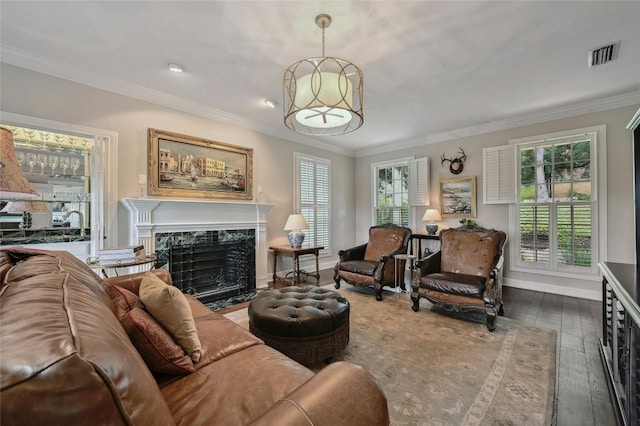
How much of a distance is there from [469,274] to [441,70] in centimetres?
240

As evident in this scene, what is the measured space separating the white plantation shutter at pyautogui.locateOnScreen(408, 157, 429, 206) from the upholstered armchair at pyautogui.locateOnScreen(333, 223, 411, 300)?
1198 mm

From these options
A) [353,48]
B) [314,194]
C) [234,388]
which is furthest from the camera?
[314,194]

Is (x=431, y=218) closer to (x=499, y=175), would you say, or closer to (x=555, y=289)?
(x=499, y=175)

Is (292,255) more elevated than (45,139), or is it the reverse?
(45,139)

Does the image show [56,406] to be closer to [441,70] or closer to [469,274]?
[441,70]

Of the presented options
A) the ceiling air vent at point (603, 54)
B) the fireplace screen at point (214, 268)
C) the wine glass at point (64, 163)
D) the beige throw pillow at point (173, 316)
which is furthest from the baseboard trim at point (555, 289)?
the wine glass at point (64, 163)

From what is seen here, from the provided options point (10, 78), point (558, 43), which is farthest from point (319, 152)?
point (10, 78)

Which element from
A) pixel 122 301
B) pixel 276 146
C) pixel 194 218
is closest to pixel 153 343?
pixel 122 301

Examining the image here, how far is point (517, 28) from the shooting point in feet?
7.60

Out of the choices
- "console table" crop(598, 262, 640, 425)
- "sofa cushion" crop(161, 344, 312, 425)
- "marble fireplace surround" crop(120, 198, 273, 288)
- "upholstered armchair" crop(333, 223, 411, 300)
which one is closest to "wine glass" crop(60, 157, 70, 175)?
"marble fireplace surround" crop(120, 198, 273, 288)

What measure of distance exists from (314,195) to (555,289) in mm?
4156

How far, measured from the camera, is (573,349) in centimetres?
240

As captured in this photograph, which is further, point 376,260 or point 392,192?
point 392,192

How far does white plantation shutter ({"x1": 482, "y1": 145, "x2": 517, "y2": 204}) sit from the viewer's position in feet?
14.5
